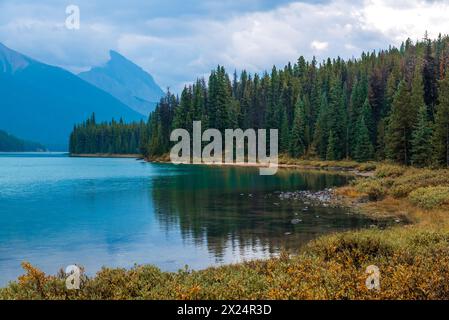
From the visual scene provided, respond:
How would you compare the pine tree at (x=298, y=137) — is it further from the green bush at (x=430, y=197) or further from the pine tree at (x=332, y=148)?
the green bush at (x=430, y=197)

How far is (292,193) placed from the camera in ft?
174

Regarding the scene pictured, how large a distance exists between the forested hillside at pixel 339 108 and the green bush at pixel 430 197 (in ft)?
91.5

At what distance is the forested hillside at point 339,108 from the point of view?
76.1m

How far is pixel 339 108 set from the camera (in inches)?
4456

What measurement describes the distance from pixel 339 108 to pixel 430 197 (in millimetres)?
77361

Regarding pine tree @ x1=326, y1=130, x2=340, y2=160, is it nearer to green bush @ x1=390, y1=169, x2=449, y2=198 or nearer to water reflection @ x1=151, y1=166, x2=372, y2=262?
water reflection @ x1=151, y1=166, x2=372, y2=262

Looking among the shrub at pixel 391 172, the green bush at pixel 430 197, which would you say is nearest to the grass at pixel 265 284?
the green bush at pixel 430 197

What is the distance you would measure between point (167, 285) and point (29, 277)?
3.45 m

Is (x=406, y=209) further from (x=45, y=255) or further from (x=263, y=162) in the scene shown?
(x=263, y=162)

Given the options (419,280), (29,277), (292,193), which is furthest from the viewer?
(292,193)

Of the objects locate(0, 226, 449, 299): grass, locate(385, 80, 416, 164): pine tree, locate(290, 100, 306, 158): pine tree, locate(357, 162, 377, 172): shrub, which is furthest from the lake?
locate(290, 100, 306, 158): pine tree

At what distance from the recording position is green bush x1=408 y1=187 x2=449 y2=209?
3625 centimetres
